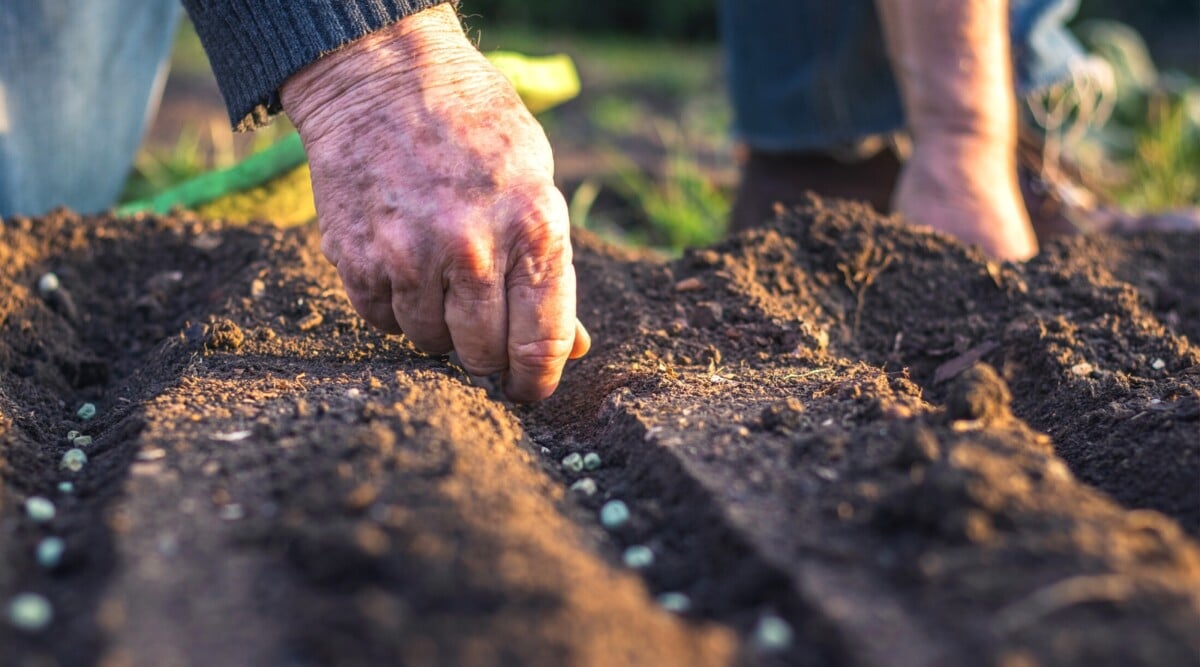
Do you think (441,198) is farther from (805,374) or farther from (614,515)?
(805,374)

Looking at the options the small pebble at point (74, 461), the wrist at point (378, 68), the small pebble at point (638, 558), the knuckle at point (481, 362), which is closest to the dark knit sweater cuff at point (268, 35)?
the wrist at point (378, 68)

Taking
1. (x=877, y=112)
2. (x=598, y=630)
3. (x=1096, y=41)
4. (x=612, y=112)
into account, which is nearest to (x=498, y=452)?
(x=598, y=630)

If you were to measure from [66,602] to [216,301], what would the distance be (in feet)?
3.13

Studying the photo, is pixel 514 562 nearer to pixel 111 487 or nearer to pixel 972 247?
pixel 111 487

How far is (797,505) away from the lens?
3.78 feet

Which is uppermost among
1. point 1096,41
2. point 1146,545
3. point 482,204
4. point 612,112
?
point 482,204

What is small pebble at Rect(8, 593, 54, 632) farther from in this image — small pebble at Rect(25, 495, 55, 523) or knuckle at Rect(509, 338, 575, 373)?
knuckle at Rect(509, 338, 575, 373)

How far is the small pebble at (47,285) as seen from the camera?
1.91 meters

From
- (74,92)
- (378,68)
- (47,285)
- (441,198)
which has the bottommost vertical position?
(47,285)

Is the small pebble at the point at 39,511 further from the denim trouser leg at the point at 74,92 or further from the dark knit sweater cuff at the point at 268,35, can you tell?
the denim trouser leg at the point at 74,92

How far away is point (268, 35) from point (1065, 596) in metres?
1.37

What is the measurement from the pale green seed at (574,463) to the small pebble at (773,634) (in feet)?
1.56

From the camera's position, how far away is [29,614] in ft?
3.15

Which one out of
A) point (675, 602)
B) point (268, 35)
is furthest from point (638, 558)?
point (268, 35)
